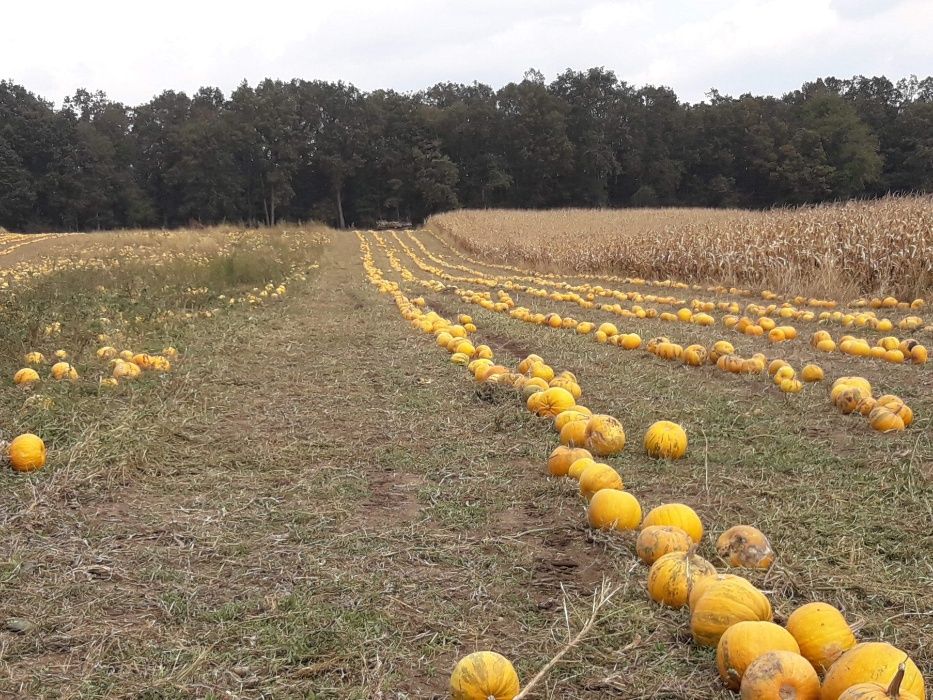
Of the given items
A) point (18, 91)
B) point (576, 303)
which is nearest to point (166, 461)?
point (576, 303)

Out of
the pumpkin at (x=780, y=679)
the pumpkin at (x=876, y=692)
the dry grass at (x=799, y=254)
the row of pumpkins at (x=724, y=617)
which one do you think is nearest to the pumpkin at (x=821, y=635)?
the row of pumpkins at (x=724, y=617)

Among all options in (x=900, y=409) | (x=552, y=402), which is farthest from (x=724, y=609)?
(x=900, y=409)

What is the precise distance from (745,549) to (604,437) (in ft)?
4.89

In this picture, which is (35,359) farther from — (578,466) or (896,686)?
(896,686)

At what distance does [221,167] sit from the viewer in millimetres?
69062

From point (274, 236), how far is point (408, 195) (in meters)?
43.7

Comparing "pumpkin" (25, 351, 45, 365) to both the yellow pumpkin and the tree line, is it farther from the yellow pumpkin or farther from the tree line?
the tree line

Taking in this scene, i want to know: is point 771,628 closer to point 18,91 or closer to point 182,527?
point 182,527

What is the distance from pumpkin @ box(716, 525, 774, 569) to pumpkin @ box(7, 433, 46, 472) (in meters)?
3.84

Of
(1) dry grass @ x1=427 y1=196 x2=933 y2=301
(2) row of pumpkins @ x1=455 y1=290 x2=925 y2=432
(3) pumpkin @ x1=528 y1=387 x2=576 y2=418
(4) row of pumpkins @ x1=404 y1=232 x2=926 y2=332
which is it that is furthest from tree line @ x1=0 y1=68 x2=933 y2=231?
(3) pumpkin @ x1=528 y1=387 x2=576 y2=418

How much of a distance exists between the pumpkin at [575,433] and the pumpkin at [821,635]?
2234 mm

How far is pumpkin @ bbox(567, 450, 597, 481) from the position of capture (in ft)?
12.7

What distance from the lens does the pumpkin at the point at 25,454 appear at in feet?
13.4

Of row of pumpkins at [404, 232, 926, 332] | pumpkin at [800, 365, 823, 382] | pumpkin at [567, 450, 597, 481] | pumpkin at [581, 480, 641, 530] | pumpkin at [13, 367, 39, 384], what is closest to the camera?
pumpkin at [581, 480, 641, 530]
